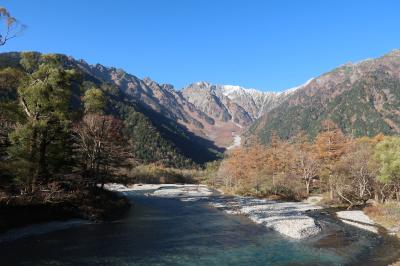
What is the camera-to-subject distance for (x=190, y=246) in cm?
3569

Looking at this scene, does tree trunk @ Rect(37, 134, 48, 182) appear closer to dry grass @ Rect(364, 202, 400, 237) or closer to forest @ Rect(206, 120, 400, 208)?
dry grass @ Rect(364, 202, 400, 237)

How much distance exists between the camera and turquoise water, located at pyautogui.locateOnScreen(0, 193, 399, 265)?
3006cm

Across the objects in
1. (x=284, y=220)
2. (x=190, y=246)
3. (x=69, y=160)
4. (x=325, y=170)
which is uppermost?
(x=69, y=160)

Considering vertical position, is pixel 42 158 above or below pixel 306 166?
above

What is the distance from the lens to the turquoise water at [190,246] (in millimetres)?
30062

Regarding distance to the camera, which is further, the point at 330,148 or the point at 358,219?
the point at 330,148

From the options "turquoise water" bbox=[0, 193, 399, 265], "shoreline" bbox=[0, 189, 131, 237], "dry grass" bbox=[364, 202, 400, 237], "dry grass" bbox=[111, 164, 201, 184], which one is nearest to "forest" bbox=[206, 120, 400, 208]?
"dry grass" bbox=[364, 202, 400, 237]

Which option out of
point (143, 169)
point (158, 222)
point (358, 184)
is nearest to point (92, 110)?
point (158, 222)

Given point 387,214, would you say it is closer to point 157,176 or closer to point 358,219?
point 358,219

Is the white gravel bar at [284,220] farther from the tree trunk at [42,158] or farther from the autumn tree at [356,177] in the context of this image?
the tree trunk at [42,158]

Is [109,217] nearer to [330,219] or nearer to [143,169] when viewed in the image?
[330,219]

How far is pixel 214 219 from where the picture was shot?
178 feet

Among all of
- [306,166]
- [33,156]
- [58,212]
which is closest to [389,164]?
[306,166]

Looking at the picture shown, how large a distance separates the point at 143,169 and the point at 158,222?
420ft
